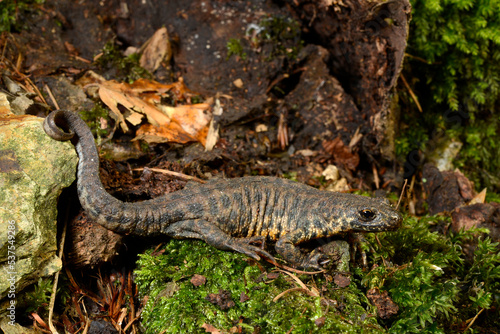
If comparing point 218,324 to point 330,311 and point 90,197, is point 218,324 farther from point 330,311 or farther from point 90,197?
point 90,197

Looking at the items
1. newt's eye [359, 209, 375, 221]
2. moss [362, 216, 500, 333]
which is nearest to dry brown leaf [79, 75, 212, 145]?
newt's eye [359, 209, 375, 221]

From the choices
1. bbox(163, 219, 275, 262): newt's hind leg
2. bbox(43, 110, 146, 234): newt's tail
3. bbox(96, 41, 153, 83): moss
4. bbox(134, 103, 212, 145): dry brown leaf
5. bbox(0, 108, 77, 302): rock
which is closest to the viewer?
bbox(0, 108, 77, 302): rock

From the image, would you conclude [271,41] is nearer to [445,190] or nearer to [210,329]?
[445,190]

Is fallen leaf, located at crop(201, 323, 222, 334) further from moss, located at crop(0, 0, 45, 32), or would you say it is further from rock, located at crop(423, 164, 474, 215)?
moss, located at crop(0, 0, 45, 32)

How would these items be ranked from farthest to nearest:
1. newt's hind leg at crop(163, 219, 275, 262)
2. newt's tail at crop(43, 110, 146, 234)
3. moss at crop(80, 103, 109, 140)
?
moss at crop(80, 103, 109, 140)
newt's hind leg at crop(163, 219, 275, 262)
newt's tail at crop(43, 110, 146, 234)

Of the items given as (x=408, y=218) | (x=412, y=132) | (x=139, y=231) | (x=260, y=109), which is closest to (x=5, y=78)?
(x=139, y=231)

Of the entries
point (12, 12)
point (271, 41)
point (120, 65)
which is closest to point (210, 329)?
point (120, 65)

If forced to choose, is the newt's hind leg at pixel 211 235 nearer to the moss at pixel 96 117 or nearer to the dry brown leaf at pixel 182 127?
the dry brown leaf at pixel 182 127
